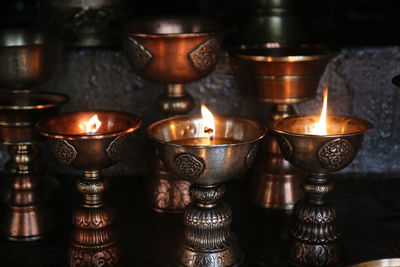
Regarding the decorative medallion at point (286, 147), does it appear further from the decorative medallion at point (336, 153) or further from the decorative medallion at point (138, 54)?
the decorative medallion at point (138, 54)

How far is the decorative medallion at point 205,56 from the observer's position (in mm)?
2047

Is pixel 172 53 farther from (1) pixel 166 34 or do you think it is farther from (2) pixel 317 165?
(2) pixel 317 165

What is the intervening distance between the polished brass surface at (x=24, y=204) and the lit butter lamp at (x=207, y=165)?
43cm

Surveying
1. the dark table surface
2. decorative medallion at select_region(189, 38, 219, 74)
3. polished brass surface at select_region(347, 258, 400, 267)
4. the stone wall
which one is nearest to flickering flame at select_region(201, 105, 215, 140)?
decorative medallion at select_region(189, 38, 219, 74)

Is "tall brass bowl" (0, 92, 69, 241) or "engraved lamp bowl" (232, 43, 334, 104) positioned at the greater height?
"engraved lamp bowl" (232, 43, 334, 104)

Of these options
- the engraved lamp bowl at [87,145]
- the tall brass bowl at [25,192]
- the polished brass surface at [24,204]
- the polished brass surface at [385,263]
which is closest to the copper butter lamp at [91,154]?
the engraved lamp bowl at [87,145]

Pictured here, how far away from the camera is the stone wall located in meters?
2.44

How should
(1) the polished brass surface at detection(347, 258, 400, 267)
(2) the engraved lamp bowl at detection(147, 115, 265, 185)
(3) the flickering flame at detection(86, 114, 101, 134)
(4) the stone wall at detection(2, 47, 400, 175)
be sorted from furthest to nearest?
1. (4) the stone wall at detection(2, 47, 400, 175)
2. (3) the flickering flame at detection(86, 114, 101, 134)
3. (2) the engraved lamp bowl at detection(147, 115, 265, 185)
4. (1) the polished brass surface at detection(347, 258, 400, 267)

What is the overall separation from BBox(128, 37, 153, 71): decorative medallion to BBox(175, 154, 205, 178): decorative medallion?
0.45m

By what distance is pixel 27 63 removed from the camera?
6.83ft

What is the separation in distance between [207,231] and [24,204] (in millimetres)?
572

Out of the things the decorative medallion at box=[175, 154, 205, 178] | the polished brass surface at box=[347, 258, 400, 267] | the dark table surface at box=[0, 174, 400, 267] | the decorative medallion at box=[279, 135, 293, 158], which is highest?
the decorative medallion at box=[279, 135, 293, 158]

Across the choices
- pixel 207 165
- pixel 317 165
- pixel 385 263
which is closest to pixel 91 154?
pixel 207 165

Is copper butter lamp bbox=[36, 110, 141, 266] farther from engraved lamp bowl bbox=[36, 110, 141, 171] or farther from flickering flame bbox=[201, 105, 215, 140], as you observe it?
flickering flame bbox=[201, 105, 215, 140]
